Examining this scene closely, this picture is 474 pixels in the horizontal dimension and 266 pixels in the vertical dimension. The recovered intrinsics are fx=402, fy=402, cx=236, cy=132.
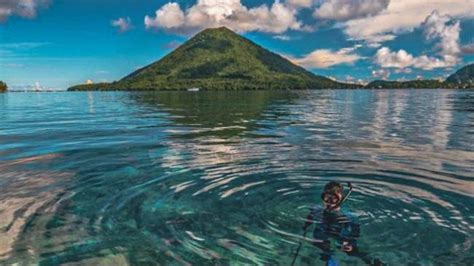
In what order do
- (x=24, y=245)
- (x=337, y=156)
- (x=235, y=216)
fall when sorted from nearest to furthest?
(x=24, y=245) → (x=235, y=216) → (x=337, y=156)

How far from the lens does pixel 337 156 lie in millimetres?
20391

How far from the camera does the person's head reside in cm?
1000

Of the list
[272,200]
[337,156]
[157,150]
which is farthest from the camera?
[157,150]

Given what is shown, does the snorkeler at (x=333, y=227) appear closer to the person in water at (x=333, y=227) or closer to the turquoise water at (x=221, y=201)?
the person in water at (x=333, y=227)

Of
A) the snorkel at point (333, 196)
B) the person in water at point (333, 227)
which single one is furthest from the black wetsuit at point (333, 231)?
the snorkel at point (333, 196)

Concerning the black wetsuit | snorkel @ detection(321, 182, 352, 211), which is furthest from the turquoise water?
snorkel @ detection(321, 182, 352, 211)

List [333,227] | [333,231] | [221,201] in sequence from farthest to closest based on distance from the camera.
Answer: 1. [221,201]
2. [333,227]
3. [333,231]

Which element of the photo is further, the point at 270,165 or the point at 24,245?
the point at 270,165

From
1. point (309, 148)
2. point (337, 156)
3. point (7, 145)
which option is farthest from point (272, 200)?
point (7, 145)

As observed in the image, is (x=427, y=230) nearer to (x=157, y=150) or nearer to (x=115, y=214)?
(x=115, y=214)

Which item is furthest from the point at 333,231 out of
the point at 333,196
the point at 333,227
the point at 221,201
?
the point at 221,201

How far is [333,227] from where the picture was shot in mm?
9984

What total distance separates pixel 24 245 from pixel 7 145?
18114mm

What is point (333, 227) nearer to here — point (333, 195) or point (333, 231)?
point (333, 231)
